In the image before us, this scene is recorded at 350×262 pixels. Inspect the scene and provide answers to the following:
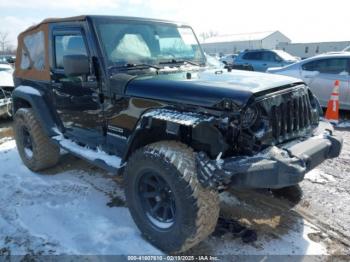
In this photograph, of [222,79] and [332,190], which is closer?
[222,79]

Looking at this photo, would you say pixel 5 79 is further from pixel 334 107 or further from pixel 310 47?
pixel 310 47

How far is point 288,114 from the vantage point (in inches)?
117

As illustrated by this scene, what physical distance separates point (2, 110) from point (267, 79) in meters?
6.73

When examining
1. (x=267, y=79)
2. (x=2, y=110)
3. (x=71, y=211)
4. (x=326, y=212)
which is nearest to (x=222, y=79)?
(x=267, y=79)

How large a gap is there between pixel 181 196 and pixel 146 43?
1.94 meters

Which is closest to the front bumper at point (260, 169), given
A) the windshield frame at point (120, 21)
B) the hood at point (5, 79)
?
the windshield frame at point (120, 21)

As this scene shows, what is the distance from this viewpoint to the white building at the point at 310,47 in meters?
42.4

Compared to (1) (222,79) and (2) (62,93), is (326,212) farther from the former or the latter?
(2) (62,93)

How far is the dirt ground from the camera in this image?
2957 millimetres

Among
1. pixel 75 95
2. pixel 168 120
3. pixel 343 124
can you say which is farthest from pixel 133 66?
pixel 343 124

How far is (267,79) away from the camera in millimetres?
3133

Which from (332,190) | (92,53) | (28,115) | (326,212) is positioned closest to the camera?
(92,53)

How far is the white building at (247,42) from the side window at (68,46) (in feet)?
167

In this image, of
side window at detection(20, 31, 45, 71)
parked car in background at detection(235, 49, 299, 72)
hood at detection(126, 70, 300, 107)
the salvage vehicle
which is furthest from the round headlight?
parked car in background at detection(235, 49, 299, 72)
